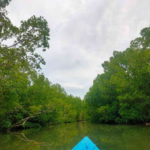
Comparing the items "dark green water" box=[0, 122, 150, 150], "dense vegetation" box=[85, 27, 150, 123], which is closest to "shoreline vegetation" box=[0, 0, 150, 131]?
"dense vegetation" box=[85, 27, 150, 123]

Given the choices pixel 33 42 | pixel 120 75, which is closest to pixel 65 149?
pixel 33 42

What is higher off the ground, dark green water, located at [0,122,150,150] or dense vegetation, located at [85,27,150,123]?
dense vegetation, located at [85,27,150,123]

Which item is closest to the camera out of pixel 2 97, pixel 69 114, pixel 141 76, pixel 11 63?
pixel 11 63

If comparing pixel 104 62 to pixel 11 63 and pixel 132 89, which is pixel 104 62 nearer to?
pixel 132 89

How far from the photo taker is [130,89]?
1970 cm

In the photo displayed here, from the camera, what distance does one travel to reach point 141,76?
17062 millimetres

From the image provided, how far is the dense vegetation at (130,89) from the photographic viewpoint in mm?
17406

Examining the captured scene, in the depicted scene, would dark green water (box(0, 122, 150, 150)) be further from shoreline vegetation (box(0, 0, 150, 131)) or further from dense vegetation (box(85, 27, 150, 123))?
dense vegetation (box(85, 27, 150, 123))

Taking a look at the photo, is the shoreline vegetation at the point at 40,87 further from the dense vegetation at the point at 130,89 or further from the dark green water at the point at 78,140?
the dark green water at the point at 78,140

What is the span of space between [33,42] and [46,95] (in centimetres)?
1704

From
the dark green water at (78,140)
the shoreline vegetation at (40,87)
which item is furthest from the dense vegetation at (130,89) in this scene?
the dark green water at (78,140)

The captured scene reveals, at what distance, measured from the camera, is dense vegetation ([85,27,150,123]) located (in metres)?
17.4

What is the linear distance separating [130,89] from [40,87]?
12300 millimetres

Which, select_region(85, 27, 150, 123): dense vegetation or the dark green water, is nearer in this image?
the dark green water
